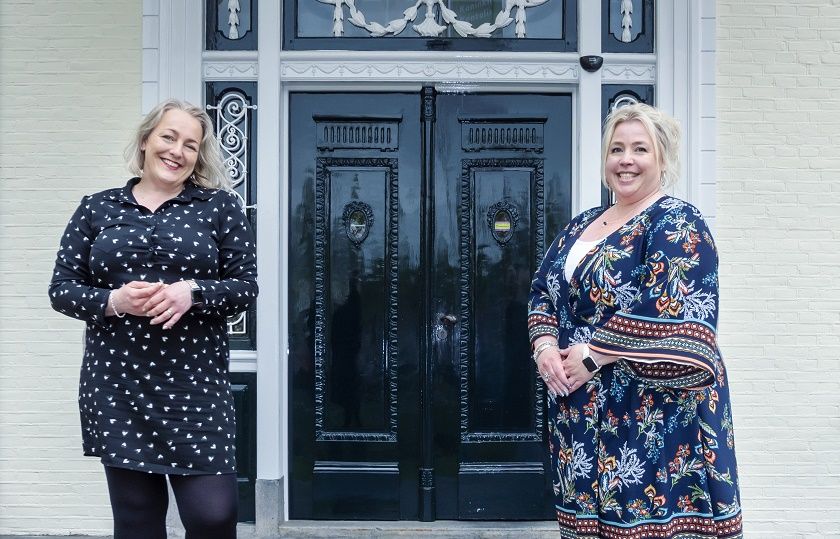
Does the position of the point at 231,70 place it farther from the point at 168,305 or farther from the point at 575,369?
the point at 575,369

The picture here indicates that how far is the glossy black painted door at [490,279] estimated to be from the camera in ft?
14.1

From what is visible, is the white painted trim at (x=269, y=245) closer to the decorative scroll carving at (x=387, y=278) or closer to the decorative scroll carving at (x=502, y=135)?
the decorative scroll carving at (x=387, y=278)

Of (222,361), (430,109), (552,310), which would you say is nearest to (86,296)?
(222,361)

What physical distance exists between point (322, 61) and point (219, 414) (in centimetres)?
233

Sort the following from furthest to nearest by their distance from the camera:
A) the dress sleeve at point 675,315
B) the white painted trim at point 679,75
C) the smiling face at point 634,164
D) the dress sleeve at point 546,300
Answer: the white painted trim at point 679,75 < the dress sleeve at point 546,300 < the smiling face at point 634,164 < the dress sleeve at point 675,315

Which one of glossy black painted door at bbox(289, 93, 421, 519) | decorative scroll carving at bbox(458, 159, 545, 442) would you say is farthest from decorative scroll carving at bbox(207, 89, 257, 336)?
decorative scroll carving at bbox(458, 159, 545, 442)

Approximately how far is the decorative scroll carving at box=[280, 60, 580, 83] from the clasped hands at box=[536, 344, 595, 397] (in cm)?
214

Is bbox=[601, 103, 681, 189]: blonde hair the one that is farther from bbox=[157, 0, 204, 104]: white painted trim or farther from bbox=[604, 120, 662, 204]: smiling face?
bbox=[157, 0, 204, 104]: white painted trim

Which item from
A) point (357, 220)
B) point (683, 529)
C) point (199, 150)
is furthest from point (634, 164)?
point (357, 220)

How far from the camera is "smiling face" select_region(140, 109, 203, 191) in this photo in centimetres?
257

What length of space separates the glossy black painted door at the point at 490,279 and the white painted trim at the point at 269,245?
0.84 meters

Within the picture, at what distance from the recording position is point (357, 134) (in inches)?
170

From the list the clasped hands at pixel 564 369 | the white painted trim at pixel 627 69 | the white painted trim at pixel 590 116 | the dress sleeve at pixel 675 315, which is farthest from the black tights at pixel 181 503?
the white painted trim at pixel 627 69

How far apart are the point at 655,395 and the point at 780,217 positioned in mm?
2253
